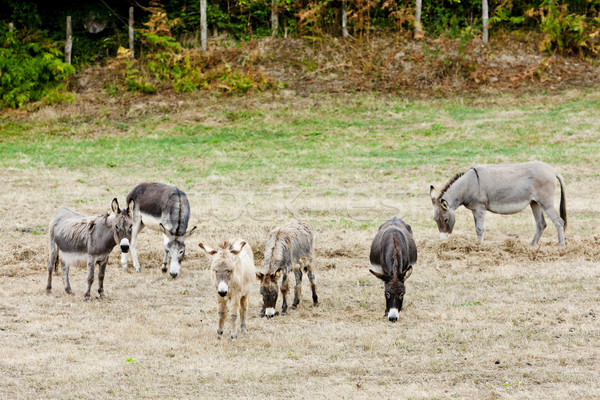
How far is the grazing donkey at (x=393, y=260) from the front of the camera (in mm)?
9641

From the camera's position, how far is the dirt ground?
729 centimetres

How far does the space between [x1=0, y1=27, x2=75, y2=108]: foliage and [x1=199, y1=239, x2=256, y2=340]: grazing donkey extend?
82.4 feet

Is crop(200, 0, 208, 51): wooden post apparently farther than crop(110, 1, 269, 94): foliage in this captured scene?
Yes

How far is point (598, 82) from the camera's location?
3216 centimetres

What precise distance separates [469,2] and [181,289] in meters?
29.6

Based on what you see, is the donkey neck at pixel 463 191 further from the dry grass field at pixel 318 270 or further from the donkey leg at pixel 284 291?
the donkey leg at pixel 284 291

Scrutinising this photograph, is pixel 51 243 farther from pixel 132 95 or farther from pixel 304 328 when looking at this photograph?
pixel 132 95

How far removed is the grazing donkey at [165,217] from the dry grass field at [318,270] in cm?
41

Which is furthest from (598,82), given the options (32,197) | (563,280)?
(32,197)

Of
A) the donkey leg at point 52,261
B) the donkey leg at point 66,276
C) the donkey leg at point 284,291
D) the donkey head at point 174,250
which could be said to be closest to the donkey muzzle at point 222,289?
the donkey leg at point 284,291

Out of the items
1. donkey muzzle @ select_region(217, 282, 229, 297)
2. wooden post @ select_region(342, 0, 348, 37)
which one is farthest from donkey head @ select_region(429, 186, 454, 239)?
wooden post @ select_region(342, 0, 348, 37)

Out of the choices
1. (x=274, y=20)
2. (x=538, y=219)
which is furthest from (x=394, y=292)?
(x=274, y=20)

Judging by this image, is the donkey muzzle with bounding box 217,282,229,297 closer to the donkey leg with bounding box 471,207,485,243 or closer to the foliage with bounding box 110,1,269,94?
the donkey leg with bounding box 471,207,485,243

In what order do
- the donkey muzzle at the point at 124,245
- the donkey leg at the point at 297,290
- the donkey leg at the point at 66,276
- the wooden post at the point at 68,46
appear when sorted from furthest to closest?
the wooden post at the point at 68,46 < the donkey leg at the point at 66,276 < the donkey leg at the point at 297,290 < the donkey muzzle at the point at 124,245
